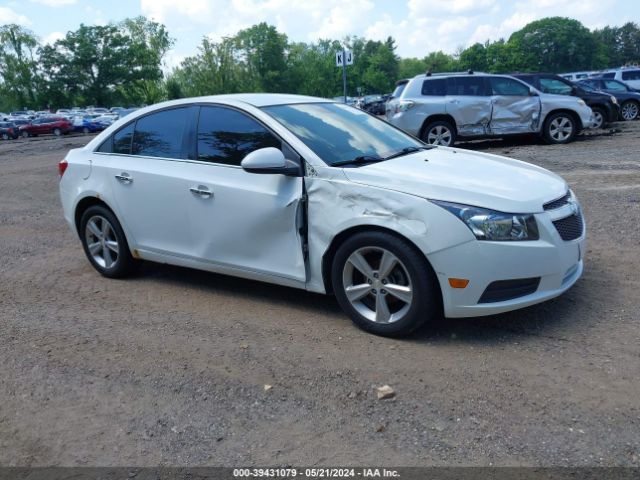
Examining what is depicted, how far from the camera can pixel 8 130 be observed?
43.8m

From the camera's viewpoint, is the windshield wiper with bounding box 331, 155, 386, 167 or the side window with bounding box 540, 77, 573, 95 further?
the side window with bounding box 540, 77, 573, 95

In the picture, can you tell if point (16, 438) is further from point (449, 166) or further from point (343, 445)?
point (449, 166)

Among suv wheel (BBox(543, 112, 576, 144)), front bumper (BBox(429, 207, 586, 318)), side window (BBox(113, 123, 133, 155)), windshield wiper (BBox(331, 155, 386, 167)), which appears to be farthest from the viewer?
suv wheel (BBox(543, 112, 576, 144))

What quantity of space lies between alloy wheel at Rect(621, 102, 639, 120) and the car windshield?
59.6ft

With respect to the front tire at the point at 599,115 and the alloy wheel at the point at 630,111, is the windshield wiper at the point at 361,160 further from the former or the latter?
Answer: the alloy wheel at the point at 630,111

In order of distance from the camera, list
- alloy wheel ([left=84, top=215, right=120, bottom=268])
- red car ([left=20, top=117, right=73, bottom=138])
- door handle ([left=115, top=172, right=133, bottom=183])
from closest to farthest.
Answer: door handle ([left=115, top=172, right=133, bottom=183]), alloy wheel ([left=84, top=215, right=120, bottom=268]), red car ([left=20, top=117, right=73, bottom=138])

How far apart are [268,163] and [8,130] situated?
1800 inches

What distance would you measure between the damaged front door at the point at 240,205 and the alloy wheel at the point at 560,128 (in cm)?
1146

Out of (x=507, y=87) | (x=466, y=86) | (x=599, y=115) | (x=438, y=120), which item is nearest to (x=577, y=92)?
(x=599, y=115)

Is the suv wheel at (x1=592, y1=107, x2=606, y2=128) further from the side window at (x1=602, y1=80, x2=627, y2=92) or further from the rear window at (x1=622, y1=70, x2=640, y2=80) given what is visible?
the rear window at (x1=622, y1=70, x2=640, y2=80)

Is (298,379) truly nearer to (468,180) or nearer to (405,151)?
(468,180)

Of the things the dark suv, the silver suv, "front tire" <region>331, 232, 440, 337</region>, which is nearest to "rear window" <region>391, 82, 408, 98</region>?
the silver suv

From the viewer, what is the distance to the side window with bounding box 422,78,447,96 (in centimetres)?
1413

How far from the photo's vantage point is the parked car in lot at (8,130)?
4378 centimetres
